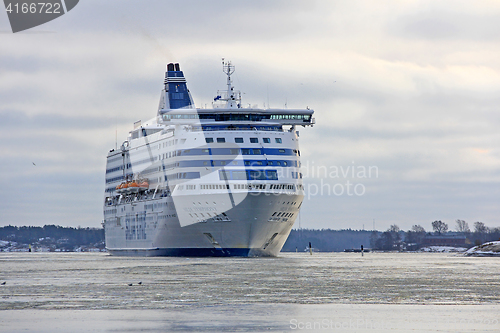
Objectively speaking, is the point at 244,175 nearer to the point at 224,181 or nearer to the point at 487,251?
the point at 224,181

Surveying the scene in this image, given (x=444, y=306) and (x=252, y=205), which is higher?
(x=252, y=205)

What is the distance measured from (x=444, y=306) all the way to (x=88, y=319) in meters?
9.29

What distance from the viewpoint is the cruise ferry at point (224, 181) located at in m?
65.5

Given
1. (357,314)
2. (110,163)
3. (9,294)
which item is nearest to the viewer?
(357,314)

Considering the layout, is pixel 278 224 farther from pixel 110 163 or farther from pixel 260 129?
pixel 110 163

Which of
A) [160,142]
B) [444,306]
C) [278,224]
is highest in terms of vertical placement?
[160,142]

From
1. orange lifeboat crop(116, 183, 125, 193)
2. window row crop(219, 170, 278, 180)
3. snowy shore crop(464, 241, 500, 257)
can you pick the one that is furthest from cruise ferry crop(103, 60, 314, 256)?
snowy shore crop(464, 241, 500, 257)

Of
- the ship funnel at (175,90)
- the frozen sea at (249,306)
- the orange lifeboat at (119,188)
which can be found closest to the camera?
the frozen sea at (249,306)

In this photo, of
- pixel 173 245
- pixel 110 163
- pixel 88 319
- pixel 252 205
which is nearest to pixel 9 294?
pixel 88 319

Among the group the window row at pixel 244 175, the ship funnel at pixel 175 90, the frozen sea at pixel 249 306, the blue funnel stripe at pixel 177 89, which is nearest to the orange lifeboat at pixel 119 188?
the ship funnel at pixel 175 90

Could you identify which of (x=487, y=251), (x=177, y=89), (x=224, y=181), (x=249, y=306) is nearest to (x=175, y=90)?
(x=177, y=89)

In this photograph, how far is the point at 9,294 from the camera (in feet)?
80.1

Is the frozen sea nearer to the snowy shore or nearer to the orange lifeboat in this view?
the orange lifeboat

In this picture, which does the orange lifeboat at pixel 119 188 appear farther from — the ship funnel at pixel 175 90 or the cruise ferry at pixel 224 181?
the ship funnel at pixel 175 90
